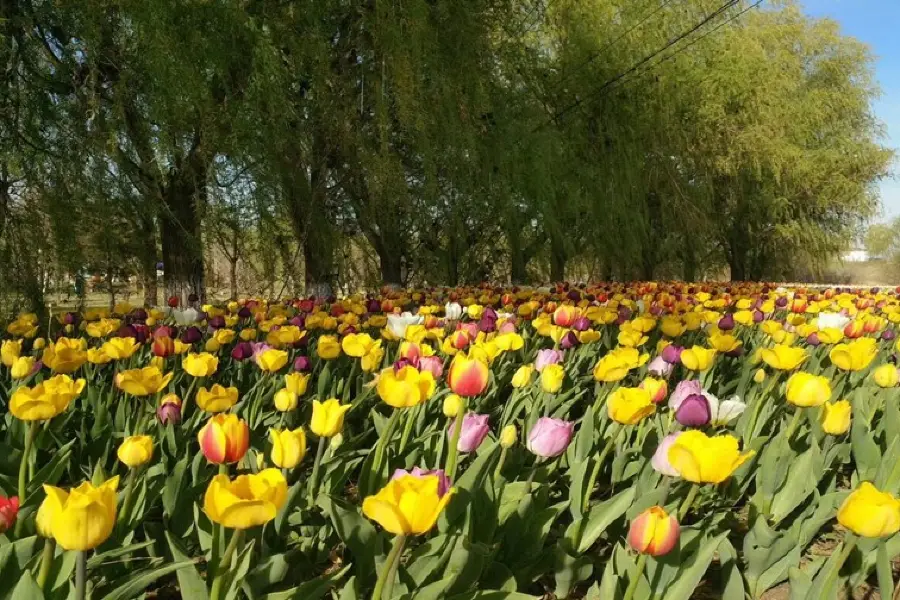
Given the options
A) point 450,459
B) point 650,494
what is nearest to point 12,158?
point 450,459

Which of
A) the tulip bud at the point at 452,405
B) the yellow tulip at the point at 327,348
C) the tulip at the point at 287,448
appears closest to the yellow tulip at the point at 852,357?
the tulip bud at the point at 452,405

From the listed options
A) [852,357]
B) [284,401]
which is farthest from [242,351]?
[852,357]

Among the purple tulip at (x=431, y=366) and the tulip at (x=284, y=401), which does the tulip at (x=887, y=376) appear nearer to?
the purple tulip at (x=431, y=366)

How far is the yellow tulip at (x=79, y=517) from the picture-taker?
2.28 feet

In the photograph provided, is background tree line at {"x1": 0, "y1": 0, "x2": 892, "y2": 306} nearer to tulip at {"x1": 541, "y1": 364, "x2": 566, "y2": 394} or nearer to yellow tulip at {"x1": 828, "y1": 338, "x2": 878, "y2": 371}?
tulip at {"x1": 541, "y1": 364, "x2": 566, "y2": 394}

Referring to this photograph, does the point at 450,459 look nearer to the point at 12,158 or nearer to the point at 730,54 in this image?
the point at 12,158

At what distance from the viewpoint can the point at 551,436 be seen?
1.21 m

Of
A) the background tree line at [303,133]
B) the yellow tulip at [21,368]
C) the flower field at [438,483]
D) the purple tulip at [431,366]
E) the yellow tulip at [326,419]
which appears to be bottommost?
the flower field at [438,483]

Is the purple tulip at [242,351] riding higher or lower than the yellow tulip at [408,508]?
higher

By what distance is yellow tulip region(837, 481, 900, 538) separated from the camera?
84 cm

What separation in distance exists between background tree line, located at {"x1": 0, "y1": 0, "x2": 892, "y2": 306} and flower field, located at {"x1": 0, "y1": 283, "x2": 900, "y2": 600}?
2.50 ft

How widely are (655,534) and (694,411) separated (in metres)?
0.52

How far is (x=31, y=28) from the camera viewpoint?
8.20ft

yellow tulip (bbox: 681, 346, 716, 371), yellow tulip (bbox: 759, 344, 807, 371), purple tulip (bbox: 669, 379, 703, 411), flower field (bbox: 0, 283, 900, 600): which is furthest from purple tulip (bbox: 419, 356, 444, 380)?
yellow tulip (bbox: 759, 344, 807, 371)
